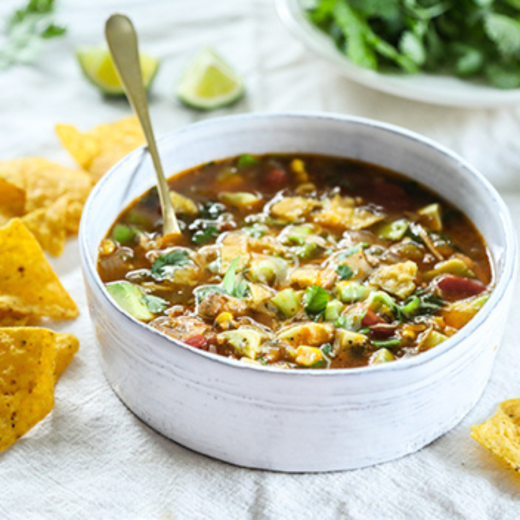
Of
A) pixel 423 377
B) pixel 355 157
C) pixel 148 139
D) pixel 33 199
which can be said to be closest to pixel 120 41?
pixel 148 139

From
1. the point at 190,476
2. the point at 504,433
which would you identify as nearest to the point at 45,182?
the point at 190,476

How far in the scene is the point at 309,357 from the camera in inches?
109

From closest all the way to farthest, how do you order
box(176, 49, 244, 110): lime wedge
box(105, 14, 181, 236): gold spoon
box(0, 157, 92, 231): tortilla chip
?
box(105, 14, 181, 236): gold spoon < box(0, 157, 92, 231): tortilla chip < box(176, 49, 244, 110): lime wedge

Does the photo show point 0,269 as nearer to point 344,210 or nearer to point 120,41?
point 120,41

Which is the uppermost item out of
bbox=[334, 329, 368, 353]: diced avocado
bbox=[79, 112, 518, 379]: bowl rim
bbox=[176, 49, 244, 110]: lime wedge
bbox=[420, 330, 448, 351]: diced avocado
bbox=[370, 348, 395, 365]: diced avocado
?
bbox=[79, 112, 518, 379]: bowl rim

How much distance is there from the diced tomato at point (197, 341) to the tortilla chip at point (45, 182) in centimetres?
121

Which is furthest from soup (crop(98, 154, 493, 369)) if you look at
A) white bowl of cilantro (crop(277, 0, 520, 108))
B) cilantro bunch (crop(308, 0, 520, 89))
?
cilantro bunch (crop(308, 0, 520, 89))

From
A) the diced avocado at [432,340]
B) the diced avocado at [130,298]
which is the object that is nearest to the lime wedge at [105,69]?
the diced avocado at [130,298]

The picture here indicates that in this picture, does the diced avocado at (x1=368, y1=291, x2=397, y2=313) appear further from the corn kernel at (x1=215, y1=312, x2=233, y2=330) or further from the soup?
the corn kernel at (x1=215, y1=312, x2=233, y2=330)

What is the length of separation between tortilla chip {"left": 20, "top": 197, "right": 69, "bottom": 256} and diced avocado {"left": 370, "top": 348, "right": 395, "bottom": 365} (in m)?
1.49

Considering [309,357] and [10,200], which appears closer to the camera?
[309,357]

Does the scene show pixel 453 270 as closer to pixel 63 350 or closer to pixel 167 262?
pixel 167 262

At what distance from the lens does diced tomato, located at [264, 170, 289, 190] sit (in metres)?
3.63

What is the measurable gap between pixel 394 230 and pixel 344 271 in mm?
379
